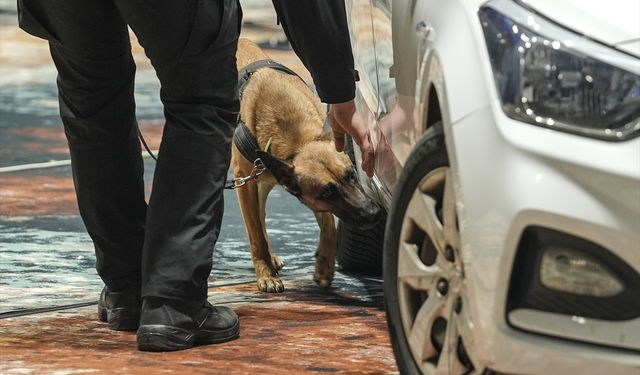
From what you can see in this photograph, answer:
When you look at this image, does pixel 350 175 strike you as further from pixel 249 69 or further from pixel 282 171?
pixel 249 69

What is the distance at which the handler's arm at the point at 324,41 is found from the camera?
397 cm

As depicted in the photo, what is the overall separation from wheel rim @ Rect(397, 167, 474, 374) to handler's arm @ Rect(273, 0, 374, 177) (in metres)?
0.85

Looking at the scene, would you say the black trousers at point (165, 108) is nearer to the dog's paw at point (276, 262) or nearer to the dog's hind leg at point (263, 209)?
the dog's paw at point (276, 262)

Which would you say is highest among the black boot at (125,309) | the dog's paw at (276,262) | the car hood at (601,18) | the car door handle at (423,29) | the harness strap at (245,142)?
the car hood at (601,18)

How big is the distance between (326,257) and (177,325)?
5.21 ft

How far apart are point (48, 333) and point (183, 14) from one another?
3.93 feet

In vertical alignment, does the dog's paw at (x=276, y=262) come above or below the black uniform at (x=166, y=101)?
below

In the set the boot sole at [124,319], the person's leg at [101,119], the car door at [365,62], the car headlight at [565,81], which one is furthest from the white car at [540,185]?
the boot sole at [124,319]

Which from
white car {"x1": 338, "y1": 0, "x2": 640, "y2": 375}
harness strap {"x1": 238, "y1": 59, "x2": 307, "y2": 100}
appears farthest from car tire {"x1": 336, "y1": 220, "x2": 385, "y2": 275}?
white car {"x1": 338, "y1": 0, "x2": 640, "y2": 375}

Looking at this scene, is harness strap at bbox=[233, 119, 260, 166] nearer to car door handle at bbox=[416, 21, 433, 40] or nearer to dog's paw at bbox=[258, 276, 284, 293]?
dog's paw at bbox=[258, 276, 284, 293]

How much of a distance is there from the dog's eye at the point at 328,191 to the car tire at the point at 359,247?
0.14 m

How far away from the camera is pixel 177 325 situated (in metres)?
→ 4.29

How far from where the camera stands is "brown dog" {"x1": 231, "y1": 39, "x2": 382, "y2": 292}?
19.7 ft

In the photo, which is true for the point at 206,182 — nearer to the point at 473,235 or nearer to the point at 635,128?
the point at 473,235
